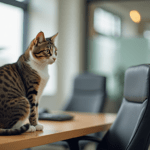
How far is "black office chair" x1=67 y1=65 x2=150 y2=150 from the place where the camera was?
4.26 feet

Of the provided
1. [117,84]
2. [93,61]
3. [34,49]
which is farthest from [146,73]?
[93,61]

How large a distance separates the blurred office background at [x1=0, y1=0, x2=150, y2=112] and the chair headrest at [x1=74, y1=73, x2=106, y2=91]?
102 centimetres

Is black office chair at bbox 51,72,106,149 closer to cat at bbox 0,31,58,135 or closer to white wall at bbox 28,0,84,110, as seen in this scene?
white wall at bbox 28,0,84,110

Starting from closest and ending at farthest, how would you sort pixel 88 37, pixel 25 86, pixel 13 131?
pixel 13 131, pixel 25 86, pixel 88 37

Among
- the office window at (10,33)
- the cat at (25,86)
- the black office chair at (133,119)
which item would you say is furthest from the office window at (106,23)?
the cat at (25,86)

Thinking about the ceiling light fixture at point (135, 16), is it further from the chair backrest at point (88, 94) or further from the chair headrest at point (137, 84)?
the chair headrest at point (137, 84)

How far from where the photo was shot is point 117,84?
13.9ft

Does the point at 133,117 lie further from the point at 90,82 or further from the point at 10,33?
the point at 10,33

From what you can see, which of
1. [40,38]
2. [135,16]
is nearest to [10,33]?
[135,16]

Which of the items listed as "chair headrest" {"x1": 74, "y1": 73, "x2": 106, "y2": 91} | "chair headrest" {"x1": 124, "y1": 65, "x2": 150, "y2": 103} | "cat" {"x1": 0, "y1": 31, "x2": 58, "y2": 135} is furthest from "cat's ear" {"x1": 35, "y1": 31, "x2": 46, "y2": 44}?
"chair headrest" {"x1": 74, "y1": 73, "x2": 106, "y2": 91}

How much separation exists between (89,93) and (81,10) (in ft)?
6.82

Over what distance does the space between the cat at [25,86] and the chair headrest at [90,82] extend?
4.97 feet

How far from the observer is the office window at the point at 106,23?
434 cm

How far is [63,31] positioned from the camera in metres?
4.38
